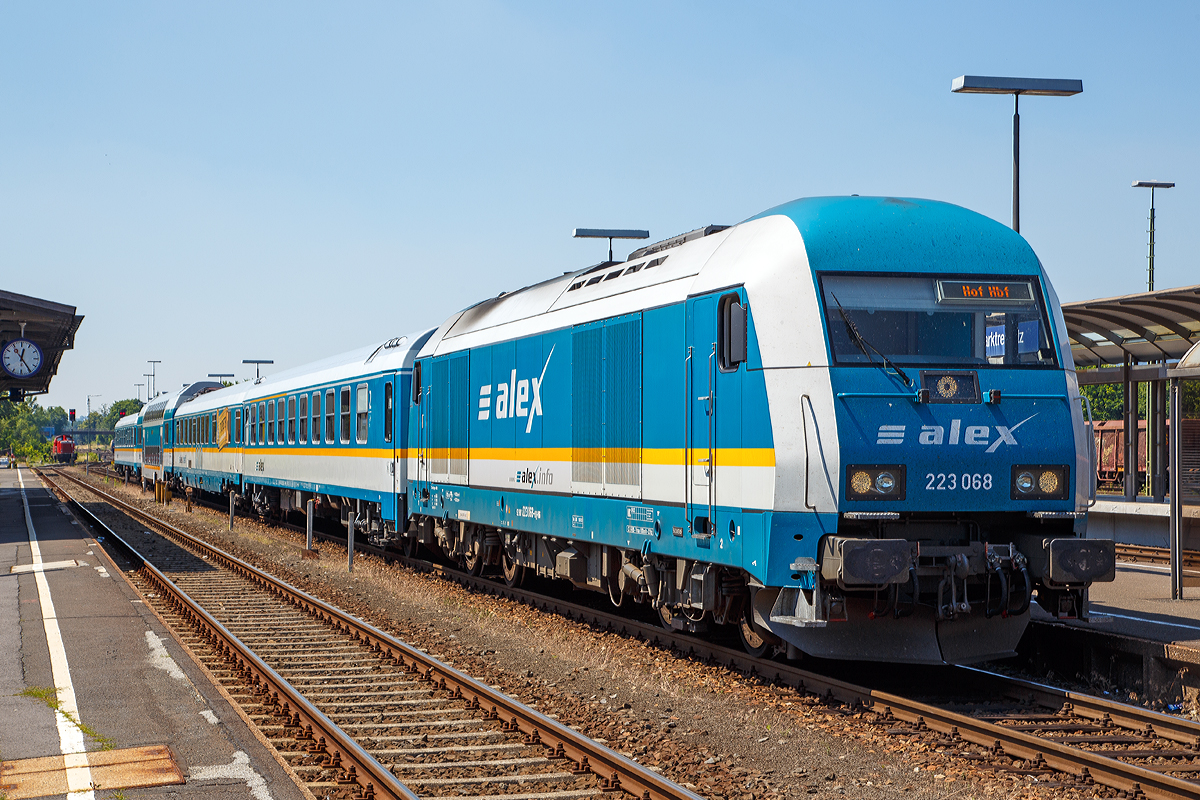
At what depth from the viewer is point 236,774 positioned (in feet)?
23.3

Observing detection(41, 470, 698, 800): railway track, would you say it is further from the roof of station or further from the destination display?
the roof of station

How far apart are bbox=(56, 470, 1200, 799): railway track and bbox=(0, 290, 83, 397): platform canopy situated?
74.2 feet

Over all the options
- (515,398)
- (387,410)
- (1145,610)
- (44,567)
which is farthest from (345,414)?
(1145,610)

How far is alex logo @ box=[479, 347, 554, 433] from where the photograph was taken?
42.8ft

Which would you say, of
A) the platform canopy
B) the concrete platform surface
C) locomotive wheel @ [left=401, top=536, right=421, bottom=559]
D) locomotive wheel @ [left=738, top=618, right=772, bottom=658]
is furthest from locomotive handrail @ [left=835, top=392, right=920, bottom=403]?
the platform canopy

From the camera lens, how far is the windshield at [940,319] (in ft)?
28.5

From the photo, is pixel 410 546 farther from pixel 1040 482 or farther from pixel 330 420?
pixel 1040 482

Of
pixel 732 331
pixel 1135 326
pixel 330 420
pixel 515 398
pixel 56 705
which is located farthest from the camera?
pixel 330 420

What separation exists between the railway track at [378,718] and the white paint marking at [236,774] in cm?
27

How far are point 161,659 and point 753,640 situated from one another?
5.50m

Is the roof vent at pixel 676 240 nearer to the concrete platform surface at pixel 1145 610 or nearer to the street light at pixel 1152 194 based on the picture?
the concrete platform surface at pixel 1145 610

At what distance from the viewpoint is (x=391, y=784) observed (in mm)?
6586

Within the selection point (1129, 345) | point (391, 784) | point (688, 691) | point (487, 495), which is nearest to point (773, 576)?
point (688, 691)

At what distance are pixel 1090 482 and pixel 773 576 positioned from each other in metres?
2.59
